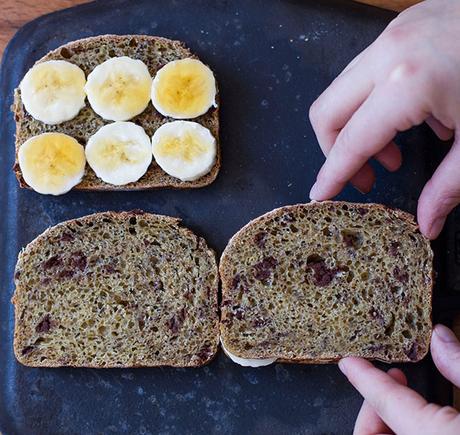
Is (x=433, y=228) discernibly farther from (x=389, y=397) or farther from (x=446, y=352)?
(x=389, y=397)

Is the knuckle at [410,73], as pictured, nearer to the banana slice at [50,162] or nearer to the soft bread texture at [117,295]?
the soft bread texture at [117,295]

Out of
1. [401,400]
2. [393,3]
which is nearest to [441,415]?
[401,400]

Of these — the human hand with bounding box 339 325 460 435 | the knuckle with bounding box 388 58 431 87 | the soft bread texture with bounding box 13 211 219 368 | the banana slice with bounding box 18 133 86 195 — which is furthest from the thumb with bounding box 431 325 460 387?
the banana slice with bounding box 18 133 86 195

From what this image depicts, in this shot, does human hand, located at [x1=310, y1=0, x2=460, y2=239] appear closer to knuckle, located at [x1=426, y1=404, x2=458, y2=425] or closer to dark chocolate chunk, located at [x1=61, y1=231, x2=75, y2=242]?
knuckle, located at [x1=426, y1=404, x2=458, y2=425]

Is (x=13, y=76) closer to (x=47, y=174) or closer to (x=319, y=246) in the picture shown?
(x=47, y=174)

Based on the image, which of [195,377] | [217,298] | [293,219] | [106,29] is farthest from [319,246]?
[106,29]

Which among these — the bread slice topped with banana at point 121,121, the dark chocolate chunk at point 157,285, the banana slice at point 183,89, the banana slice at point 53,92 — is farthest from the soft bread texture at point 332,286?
the banana slice at point 53,92
